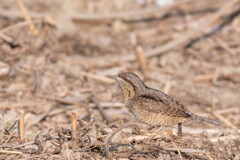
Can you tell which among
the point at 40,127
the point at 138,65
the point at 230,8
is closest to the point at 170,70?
the point at 138,65

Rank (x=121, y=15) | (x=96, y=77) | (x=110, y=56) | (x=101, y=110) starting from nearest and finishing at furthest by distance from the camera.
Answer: (x=101, y=110)
(x=96, y=77)
(x=110, y=56)
(x=121, y=15)

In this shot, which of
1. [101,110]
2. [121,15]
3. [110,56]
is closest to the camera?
[101,110]

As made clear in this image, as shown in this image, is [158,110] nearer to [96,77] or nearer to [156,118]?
[156,118]

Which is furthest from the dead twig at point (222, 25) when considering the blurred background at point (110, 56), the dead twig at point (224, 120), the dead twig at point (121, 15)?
the dead twig at point (224, 120)

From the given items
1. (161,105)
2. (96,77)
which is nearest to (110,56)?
(96,77)

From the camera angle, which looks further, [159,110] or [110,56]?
Answer: [110,56]

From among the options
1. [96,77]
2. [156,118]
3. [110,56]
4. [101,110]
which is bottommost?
[156,118]

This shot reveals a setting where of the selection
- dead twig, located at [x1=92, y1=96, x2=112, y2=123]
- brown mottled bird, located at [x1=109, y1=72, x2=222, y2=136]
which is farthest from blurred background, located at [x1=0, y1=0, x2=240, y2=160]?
brown mottled bird, located at [x1=109, y1=72, x2=222, y2=136]

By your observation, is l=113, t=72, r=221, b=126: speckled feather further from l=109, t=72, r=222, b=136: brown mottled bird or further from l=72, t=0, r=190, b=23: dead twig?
l=72, t=0, r=190, b=23: dead twig
